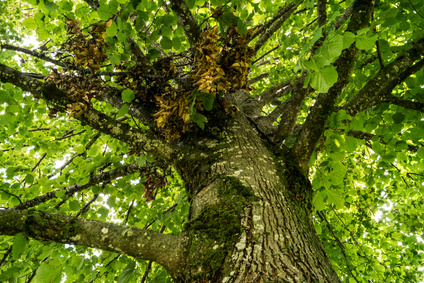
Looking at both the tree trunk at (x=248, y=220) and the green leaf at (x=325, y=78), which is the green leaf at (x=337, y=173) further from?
the green leaf at (x=325, y=78)

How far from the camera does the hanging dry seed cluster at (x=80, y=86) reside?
75.6 inches

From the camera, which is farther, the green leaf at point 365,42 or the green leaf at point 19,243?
the green leaf at point 19,243

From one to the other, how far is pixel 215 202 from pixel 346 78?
1559mm

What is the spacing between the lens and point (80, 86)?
207 centimetres

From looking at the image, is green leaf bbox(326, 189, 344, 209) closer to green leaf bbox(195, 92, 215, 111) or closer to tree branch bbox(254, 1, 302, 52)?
green leaf bbox(195, 92, 215, 111)

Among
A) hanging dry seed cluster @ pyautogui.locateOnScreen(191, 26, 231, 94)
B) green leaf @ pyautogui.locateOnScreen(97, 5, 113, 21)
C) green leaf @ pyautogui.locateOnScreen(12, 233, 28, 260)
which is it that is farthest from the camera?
hanging dry seed cluster @ pyautogui.locateOnScreen(191, 26, 231, 94)

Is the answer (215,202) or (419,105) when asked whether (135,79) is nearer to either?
(215,202)

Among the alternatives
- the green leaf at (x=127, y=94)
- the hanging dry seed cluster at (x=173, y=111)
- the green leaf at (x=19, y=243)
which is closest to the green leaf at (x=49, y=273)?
the green leaf at (x=19, y=243)

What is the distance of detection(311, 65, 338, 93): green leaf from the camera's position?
51.4 inches

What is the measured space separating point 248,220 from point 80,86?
182 centimetres

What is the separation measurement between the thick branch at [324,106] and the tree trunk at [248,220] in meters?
0.15

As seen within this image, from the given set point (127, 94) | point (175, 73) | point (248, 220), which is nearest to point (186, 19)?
point (175, 73)

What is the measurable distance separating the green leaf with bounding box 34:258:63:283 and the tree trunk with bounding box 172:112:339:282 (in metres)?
0.90

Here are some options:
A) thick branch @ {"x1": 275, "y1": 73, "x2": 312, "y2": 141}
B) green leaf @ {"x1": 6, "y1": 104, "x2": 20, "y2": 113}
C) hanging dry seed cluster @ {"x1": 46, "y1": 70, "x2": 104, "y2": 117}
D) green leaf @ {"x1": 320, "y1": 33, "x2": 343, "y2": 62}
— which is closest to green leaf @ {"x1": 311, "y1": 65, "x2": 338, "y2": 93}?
green leaf @ {"x1": 320, "y1": 33, "x2": 343, "y2": 62}
